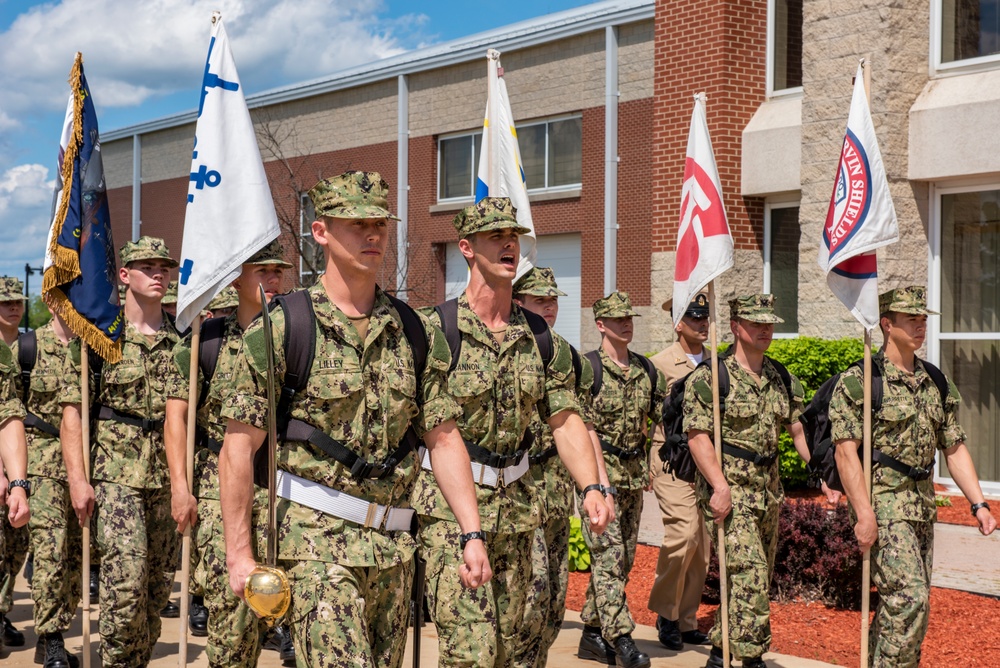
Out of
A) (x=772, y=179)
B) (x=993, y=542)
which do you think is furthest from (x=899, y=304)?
(x=772, y=179)

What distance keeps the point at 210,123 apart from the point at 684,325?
4766mm

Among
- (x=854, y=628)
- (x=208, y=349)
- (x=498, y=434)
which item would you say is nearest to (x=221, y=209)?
(x=208, y=349)

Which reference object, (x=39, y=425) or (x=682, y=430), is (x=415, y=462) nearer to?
(x=682, y=430)

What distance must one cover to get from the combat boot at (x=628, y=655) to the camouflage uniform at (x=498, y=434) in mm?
2287

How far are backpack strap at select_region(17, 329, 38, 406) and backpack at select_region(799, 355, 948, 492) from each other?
4647mm

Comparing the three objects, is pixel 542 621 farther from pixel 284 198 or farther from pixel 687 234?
pixel 284 198

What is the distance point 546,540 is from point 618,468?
1460 mm

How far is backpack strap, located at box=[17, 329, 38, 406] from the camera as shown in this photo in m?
7.85

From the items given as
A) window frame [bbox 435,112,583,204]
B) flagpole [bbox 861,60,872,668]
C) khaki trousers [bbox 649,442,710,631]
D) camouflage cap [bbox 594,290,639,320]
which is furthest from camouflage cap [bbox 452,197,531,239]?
window frame [bbox 435,112,583,204]

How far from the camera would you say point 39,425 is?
8.27m

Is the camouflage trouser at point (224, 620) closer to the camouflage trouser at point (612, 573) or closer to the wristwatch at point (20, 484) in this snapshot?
the wristwatch at point (20, 484)

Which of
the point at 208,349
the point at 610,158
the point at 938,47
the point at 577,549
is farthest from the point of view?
the point at 610,158

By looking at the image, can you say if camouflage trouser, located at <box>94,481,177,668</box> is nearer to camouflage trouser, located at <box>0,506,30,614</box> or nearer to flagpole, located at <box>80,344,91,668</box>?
flagpole, located at <box>80,344,91,668</box>

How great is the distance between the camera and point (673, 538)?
30.1ft
